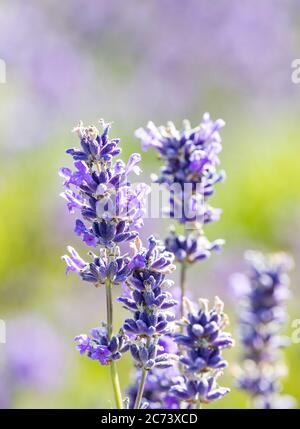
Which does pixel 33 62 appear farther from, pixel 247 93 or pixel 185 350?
pixel 185 350

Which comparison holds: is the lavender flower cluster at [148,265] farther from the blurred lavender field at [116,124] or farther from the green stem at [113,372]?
the blurred lavender field at [116,124]

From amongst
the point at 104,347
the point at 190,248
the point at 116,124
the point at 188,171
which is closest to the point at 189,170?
the point at 188,171

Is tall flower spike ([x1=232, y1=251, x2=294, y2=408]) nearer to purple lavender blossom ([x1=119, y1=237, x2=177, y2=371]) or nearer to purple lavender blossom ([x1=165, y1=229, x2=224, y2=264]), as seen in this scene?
purple lavender blossom ([x1=165, y1=229, x2=224, y2=264])
